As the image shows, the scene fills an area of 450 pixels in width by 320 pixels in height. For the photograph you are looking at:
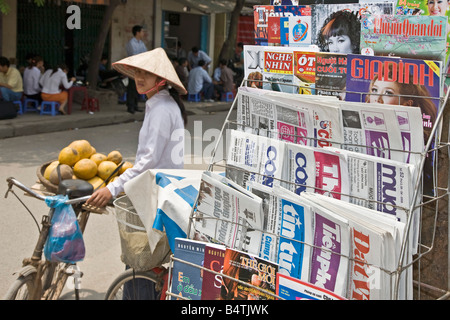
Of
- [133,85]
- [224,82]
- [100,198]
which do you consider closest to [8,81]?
[133,85]

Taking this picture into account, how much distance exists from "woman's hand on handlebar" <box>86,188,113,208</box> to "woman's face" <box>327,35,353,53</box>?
1.28 m

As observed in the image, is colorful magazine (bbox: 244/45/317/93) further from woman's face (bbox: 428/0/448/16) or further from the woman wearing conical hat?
the woman wearing conical hat

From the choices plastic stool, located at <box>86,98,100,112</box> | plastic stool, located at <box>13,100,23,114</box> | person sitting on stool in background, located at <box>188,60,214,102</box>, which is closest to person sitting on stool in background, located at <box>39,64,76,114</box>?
plastic stool, located at <box>13,100,23,114</box>

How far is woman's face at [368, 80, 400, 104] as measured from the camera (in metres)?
1.92

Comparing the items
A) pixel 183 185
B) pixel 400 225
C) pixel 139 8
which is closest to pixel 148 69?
pixel 183 185

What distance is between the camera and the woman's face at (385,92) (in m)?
1.92

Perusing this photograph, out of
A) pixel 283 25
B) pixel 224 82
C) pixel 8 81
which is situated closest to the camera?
pixel 283 25

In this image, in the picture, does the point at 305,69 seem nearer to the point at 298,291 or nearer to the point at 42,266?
the point at 298,291

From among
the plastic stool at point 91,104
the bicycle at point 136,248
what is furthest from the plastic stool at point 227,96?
the bicycle at point 136,248

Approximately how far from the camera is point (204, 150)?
8703 millimetres

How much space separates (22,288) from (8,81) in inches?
315

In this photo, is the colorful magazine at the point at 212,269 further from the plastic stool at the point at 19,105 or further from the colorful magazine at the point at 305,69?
the plastic stool at the point at 19,105

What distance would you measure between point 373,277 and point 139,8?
14669 mm

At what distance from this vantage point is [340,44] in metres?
2.17
